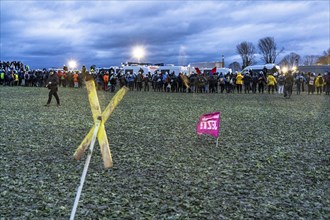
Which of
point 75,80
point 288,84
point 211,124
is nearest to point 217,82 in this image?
point 288,84

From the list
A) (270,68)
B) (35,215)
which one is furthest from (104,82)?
(35,215)

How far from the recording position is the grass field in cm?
534

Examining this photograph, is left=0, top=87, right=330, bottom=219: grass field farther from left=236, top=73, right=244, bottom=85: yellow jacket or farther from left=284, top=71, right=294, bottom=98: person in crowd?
left=236, top=73, right=244, bottom=85: yellow jacket

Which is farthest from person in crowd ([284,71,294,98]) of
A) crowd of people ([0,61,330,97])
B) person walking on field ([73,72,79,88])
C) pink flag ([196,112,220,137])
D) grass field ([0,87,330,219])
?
person walking on field ([73,72,79,88])

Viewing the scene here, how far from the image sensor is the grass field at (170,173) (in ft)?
17.5

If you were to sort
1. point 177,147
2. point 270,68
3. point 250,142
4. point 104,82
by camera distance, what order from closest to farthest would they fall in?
point 177,147
point 250,142
point 104,82
point 270,68

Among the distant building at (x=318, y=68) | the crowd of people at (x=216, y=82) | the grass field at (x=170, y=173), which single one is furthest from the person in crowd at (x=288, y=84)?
the distant building at (x=318, y=68)

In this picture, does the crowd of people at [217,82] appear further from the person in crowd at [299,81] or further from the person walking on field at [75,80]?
the person walking on field at [75,80]

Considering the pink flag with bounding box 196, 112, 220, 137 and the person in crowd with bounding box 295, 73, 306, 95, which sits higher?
the person in crowd with bounding box 295, 73, 306, 95

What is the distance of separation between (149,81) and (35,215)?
31.6m

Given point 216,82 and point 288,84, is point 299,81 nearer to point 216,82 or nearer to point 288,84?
point 288,84

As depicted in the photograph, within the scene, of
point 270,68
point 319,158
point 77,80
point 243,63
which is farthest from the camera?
point 243,63

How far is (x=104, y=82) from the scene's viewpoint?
34500mm

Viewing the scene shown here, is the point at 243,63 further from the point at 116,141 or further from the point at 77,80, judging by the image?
the point at 116,141
